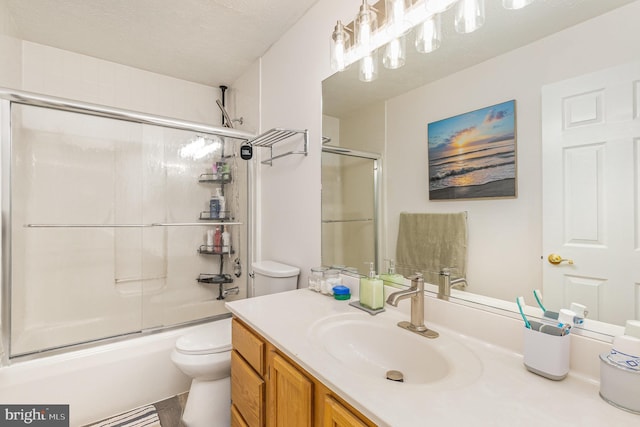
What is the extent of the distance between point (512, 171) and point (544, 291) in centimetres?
36

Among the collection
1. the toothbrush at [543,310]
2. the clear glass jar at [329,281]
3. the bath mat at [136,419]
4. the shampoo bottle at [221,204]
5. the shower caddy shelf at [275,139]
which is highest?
the shower caddy shelf at [275,139]

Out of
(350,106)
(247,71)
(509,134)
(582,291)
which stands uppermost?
(247,71)

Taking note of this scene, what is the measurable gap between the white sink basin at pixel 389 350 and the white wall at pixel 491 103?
10.5 inches

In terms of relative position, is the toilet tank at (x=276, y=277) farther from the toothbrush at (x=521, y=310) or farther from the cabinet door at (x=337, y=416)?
the toothbrush at (x=521, y=310)

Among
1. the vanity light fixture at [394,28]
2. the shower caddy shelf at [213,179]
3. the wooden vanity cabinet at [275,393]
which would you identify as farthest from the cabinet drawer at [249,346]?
the shower caddy shelf at [213,179]

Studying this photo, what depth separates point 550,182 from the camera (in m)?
0.82

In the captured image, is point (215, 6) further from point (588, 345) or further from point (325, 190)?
point (588, 345)

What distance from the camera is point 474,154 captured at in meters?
0.99

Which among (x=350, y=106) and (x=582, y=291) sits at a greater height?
(x=350, y=106)

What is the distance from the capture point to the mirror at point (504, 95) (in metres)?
0.76

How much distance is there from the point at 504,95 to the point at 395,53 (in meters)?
0.50

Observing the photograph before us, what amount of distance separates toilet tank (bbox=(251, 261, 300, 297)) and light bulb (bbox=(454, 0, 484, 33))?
1372mm

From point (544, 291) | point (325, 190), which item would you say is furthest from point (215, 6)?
point (544, 291)

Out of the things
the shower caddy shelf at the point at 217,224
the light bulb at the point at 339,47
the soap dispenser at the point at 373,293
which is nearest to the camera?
the soap dispenser at the point at 373,293
